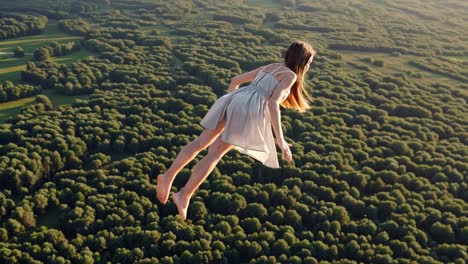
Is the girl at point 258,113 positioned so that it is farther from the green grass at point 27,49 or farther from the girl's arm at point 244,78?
the green grass at point 27,49

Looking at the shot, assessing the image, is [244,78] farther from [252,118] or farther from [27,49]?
[27,49]

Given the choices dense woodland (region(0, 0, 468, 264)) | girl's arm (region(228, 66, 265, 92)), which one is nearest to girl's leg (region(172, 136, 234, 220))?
girl's arm (region(228, 66, 265, 92))

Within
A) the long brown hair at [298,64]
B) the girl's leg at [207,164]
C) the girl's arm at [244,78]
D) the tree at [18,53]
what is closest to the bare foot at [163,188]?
the girl's leg at [207,164]

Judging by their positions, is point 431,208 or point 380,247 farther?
point 431,208

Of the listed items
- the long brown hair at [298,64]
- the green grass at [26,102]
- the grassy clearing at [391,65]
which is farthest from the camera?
the grassy clearing at [391,65]

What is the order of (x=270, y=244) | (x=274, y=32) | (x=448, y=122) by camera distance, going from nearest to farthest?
(x=270, y=244), (x=448, y=122), (x=274, y=32)

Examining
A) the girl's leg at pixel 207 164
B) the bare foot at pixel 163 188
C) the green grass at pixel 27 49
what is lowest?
the green grass at pixel 27 49

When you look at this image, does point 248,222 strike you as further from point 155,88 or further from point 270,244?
point 155,88

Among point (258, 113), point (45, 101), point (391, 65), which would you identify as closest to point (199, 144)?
point (258, 113)

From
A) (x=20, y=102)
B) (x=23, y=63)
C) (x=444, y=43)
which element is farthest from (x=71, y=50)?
(x=444, y=43)
